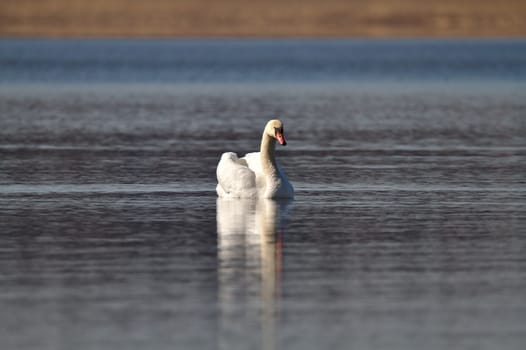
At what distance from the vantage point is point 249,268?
13.1 m

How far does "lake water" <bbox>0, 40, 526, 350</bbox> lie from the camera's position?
10.8 m

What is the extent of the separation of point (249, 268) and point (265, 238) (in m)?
1.86

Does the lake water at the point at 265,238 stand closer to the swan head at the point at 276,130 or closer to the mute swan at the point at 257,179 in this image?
the mute swan at the point at 257,179

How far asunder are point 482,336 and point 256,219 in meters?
6.45

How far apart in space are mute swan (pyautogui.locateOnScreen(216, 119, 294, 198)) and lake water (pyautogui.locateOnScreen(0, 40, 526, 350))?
247 mm

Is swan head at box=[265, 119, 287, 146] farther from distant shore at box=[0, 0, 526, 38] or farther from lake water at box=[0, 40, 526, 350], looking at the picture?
distant shore at box=[0, 0, 526, 38]

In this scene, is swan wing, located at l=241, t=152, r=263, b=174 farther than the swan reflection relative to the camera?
Yes

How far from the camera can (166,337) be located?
10.4 m

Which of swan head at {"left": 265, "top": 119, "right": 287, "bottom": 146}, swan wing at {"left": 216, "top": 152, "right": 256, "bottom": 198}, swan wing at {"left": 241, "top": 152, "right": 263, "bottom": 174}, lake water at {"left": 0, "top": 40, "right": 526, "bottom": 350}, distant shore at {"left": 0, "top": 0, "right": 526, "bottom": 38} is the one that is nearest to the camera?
lake water at {"left": 0, "top": 40, "right": 526, "bottom": 350}

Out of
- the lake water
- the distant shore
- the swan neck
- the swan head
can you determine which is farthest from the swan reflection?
the distant shore

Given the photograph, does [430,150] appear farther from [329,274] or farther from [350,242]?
[329,274]

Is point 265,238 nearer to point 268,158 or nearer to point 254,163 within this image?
point 268,158

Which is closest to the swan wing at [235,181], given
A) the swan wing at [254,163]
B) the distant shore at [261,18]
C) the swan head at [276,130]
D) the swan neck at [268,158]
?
the swan wing at [254,163]

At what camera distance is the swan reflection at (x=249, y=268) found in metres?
10.6
